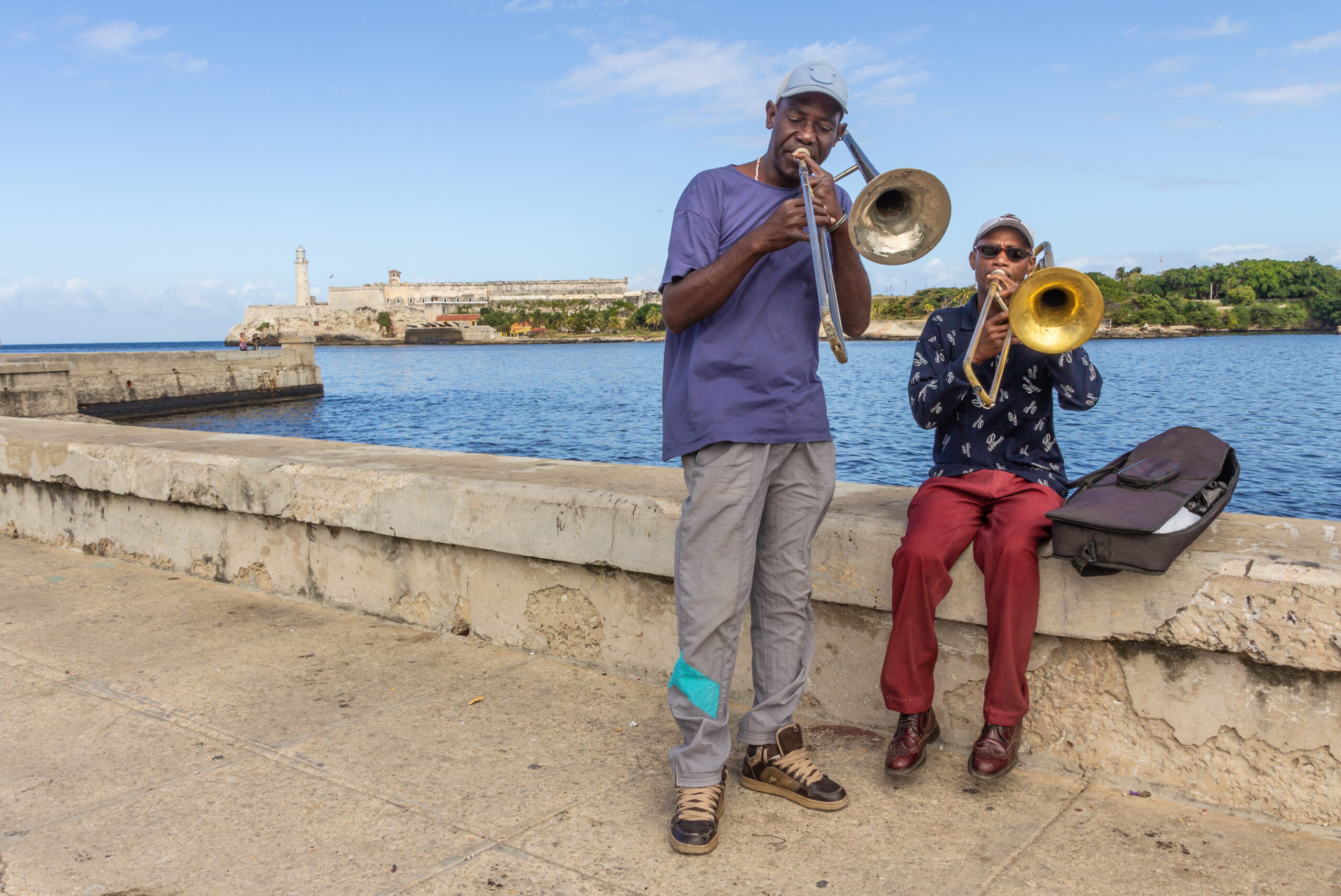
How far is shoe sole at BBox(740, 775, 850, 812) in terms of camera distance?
7.94ft

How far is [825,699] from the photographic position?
305cm

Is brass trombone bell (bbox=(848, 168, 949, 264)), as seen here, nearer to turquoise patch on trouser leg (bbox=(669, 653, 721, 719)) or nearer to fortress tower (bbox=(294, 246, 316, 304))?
turquoise patch on trouser leg (bbox=(669, 653, 721, 719))

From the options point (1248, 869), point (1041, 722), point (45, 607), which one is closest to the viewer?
point (1248, 869)

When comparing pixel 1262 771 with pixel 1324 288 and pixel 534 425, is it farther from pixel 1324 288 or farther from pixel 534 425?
pixel 1324 288

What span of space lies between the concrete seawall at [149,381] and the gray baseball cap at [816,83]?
60.8ft

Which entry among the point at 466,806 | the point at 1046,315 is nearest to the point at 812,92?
the point at 1046,315

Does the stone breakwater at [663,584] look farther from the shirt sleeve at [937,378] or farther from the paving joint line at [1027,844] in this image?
the shirt sleeve at [937,378]

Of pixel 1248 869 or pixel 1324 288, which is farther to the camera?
pixel 1324 288

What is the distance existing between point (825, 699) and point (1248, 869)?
4.13ft

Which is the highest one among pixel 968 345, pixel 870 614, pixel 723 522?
pixel 968 345

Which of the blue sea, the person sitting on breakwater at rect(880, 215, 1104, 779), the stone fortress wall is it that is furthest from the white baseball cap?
the stone fortress wall

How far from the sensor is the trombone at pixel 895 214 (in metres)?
2.41

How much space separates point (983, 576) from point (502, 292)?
162 m

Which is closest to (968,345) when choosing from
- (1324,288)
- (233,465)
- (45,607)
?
(233,465)
